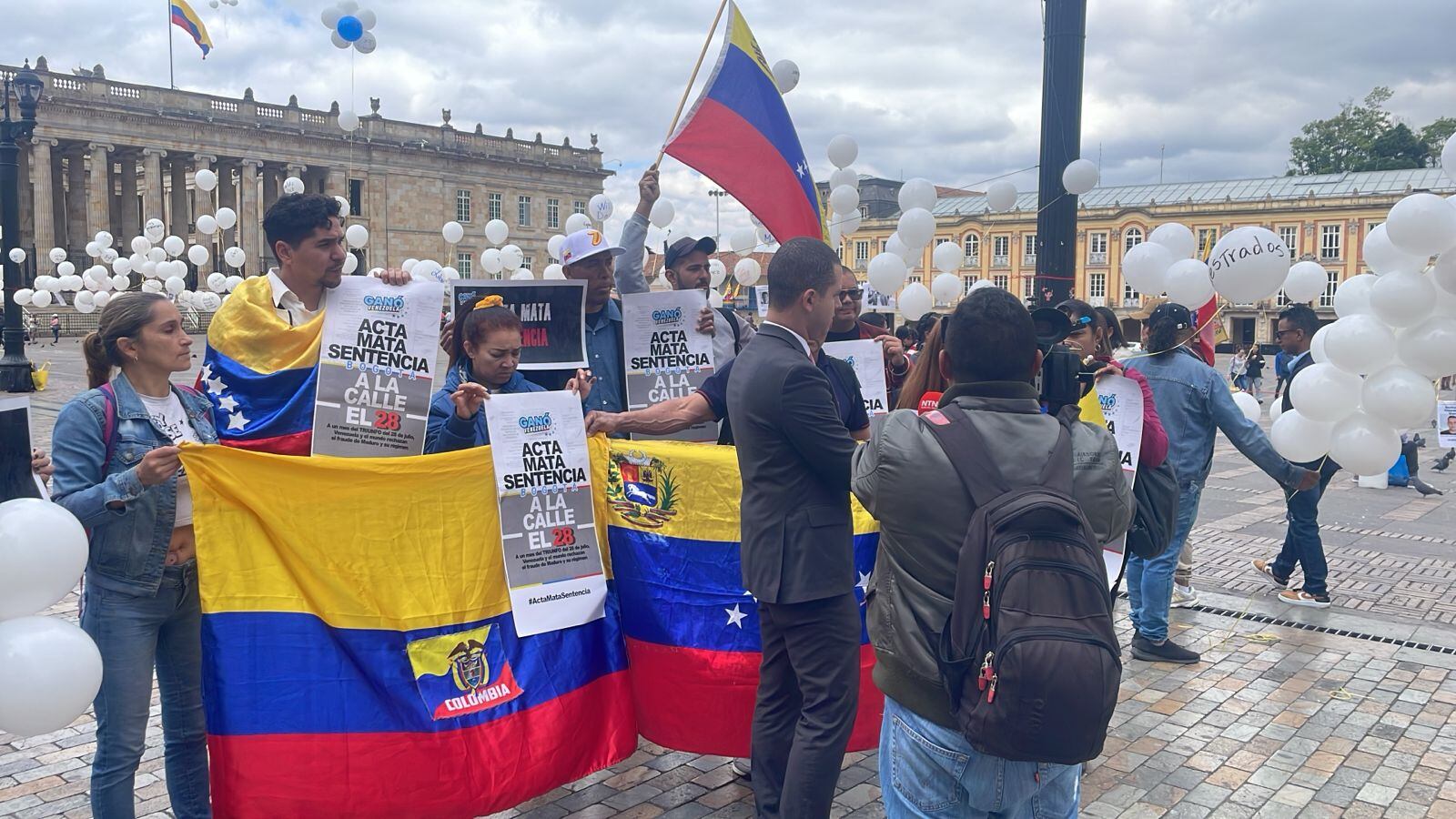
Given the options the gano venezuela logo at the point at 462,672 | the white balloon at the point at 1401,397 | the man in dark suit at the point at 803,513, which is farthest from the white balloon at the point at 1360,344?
the gano venezuela logo at the point at 462,672

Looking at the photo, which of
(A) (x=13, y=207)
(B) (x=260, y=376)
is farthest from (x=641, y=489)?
(A) (x=13, y=207)

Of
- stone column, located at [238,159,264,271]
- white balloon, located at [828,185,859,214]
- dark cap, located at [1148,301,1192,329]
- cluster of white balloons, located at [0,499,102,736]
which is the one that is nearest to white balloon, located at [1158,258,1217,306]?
dark cap, located at [1148,301,1192,329]

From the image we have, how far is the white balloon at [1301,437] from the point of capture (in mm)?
5551

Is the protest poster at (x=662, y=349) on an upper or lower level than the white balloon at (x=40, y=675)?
upper

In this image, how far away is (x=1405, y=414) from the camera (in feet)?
16.7

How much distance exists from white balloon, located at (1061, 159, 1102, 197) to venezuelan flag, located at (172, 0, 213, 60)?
1771 inches

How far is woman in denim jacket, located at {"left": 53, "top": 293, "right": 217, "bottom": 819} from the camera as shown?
3314 millimetres

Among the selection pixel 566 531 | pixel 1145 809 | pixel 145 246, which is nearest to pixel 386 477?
pixel 566 531

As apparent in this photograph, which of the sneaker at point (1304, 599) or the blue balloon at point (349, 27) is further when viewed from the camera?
the blue balloon at point (349, 27)

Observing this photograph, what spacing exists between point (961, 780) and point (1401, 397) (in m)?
3.79

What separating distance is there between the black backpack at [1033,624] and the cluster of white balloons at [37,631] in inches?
93.1

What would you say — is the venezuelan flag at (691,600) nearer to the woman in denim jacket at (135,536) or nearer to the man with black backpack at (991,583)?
the man with black backpack at (991,583)

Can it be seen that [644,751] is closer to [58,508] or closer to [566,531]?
[566,531]

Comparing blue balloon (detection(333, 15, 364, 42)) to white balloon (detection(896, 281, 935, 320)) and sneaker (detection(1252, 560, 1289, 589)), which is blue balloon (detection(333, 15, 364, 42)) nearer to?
white balloon (detection(896, 281, 935, 320))
